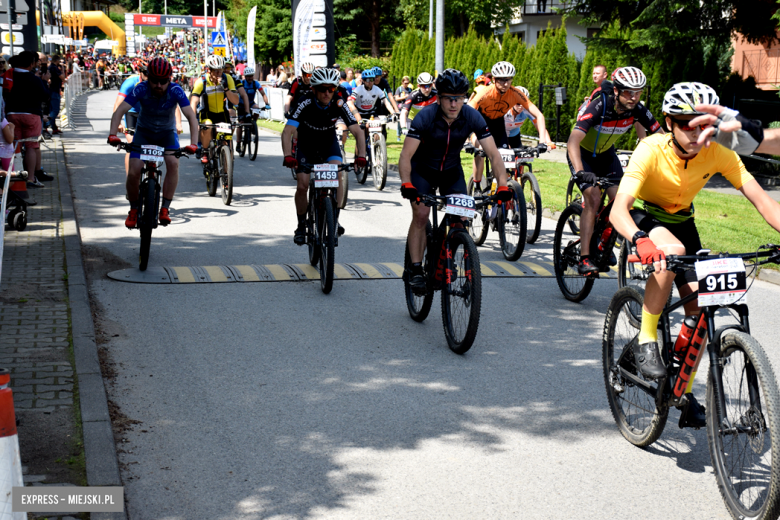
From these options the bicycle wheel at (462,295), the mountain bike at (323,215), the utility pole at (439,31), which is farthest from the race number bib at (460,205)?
the utility pole at (439,31)

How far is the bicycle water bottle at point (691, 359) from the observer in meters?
4.11

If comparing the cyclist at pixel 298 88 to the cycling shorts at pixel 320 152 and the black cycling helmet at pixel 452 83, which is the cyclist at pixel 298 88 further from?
the black cycling helmet at pixel 452 83

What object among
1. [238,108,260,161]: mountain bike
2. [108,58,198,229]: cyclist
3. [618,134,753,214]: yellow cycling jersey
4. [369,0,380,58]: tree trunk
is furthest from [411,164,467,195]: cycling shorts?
[369,0,380,58]: tree trunk

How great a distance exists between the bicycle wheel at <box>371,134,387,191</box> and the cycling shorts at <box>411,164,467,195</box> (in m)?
8.58

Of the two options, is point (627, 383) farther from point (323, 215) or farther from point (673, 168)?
point (323, 215)

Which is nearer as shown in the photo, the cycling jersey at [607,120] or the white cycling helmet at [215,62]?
the cycling jersey at [607,120]

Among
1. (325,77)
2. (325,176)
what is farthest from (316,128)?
(325,176)

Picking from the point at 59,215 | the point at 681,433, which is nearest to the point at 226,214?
the point at 59,215

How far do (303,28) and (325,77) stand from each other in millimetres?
15828

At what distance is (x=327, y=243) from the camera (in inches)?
322

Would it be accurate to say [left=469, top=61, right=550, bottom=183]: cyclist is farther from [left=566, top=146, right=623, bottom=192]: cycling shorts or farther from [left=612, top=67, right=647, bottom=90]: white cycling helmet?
[left=612, top=67, right=647, bottom=90]: white cycling helmet

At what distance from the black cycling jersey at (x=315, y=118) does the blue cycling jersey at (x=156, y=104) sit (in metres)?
1.41

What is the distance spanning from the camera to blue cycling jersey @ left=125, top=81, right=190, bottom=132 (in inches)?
379

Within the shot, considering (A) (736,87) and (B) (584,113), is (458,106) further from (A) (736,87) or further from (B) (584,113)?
(A) (736,87)
